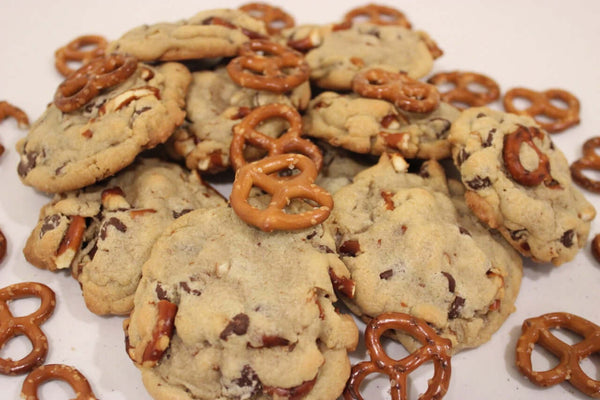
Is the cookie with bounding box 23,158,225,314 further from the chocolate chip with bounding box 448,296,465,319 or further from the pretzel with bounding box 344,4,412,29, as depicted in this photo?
the pretzel with bounding box 344,4,412,29

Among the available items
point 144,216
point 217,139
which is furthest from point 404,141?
point 144,216

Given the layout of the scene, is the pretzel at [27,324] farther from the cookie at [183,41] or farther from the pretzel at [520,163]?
the pretzel at [520,163]

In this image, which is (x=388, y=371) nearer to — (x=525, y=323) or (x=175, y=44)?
(x=525, y=323)

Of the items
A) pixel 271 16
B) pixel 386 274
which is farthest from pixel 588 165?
pixel 271 16

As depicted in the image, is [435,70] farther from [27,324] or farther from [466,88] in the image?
[27,324]

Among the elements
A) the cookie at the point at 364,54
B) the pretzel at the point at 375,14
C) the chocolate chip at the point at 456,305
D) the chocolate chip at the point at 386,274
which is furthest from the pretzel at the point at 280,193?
the pretzel at the point at 375,14

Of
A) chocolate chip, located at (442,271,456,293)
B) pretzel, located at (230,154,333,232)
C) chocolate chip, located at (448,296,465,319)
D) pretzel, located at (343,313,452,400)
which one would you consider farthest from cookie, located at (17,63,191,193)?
chocolate chip, located at (448,296,465,319)
